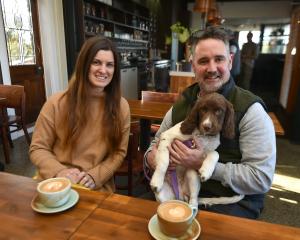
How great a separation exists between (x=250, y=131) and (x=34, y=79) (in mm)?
4223

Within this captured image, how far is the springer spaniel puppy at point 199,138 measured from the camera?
1.07m

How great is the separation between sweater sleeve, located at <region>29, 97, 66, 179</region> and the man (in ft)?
1.80

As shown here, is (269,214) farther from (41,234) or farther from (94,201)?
(41,234)

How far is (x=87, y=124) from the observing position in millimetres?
1497

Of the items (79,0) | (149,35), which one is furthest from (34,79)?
(149,35)

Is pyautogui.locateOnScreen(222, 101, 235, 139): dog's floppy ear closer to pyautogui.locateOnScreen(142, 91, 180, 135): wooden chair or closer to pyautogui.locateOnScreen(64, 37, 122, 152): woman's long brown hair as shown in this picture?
pyautogui.locateOnScreen(64, 37, 122, 152): woman's long brown hair

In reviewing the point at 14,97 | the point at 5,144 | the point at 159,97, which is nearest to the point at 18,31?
the point at 14,97

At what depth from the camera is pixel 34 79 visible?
14.9 feet

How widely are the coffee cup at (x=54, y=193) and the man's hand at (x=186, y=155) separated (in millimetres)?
492

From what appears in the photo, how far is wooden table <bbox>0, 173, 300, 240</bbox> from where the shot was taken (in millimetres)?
765

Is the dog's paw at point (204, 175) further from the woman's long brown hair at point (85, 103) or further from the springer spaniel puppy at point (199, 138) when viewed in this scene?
the woman's long brown hair at point (85, 103)

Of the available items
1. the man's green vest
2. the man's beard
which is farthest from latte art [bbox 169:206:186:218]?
the man's beard

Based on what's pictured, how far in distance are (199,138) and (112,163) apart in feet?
1.92

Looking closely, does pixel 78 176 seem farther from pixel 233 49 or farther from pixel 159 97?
pixel 159 97
